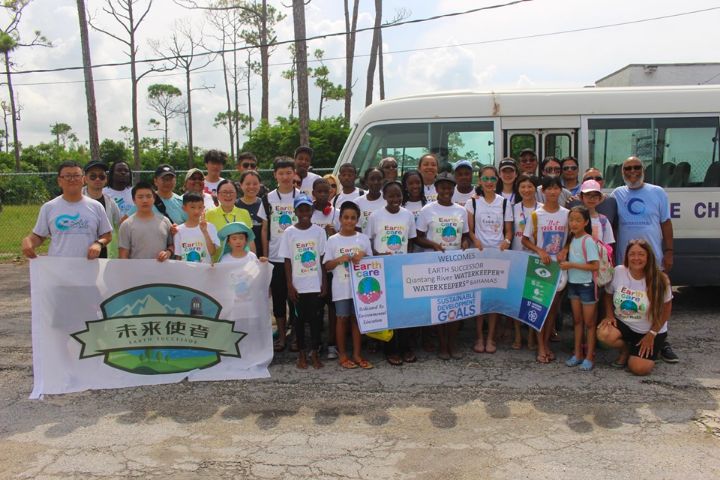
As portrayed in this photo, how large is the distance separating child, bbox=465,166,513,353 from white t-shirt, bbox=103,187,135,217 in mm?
3434

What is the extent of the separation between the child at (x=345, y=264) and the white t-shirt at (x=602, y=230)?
214 centimetres

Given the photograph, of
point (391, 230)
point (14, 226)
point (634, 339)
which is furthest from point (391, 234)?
point (14, 226)

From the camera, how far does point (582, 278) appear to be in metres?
5.15

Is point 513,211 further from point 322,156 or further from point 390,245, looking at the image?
point 322,156

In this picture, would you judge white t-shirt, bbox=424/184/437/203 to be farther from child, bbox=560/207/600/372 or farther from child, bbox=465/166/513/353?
child, bbox=560/207/600/372

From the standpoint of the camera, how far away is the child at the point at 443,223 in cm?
543

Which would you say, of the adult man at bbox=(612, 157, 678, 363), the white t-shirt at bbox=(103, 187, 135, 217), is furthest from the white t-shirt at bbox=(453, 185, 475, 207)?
the white t-shirt at bbox=(103, 187, 135, 217)

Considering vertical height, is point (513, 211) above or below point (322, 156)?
below

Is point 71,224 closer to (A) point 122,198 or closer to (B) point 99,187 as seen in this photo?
(B) point 99,187

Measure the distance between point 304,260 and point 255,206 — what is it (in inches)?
36.7

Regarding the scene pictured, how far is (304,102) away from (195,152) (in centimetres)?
3089

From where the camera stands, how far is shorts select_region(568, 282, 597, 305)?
16.9ft

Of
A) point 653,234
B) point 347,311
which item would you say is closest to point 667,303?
point 653,234

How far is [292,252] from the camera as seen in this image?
517 centimetres
